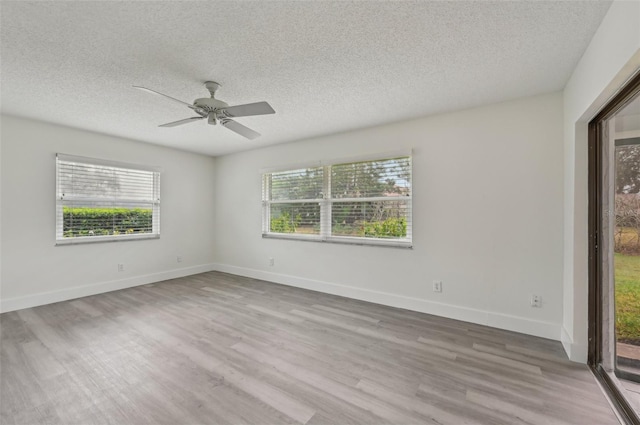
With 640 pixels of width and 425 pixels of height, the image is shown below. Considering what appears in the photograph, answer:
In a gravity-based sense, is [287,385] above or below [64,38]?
below

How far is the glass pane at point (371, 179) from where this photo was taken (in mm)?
3645

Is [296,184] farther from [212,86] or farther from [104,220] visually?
[104,220]

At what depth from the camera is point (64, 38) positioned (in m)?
1.92

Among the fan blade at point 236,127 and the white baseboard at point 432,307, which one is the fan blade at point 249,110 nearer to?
the fan blade at point 236,127

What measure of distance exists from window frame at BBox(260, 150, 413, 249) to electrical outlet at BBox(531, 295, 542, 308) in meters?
1.32

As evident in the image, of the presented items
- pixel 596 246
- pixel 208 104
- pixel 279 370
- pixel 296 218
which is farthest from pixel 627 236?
pixel 296 218

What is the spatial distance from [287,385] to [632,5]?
2979 millimetres

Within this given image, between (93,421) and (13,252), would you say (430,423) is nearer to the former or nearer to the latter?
(93,421)

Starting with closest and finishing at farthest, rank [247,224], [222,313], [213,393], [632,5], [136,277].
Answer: [632,5] < [213,393] < [222,313] < [136,277] < [247,224]

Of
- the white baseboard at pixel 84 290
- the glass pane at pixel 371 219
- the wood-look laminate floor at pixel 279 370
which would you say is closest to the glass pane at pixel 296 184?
the glass pane at pixel 371 219

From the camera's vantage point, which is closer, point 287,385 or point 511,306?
point 287,385

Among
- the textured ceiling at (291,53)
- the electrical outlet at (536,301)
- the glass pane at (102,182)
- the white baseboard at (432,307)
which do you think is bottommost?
the white baseboard at (432,307)

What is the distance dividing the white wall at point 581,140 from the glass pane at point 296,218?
304 centimetres

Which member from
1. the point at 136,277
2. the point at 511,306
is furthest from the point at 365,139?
the point at 136,277
